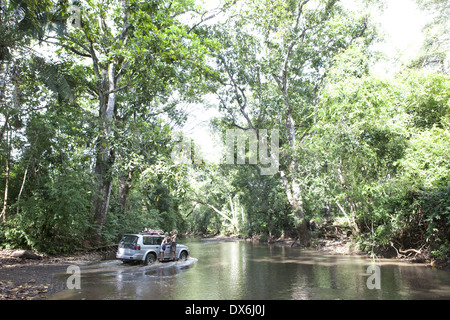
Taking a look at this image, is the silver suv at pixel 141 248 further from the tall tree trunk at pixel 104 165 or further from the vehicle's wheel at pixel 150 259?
the tall tree trunk at pixel 104 165

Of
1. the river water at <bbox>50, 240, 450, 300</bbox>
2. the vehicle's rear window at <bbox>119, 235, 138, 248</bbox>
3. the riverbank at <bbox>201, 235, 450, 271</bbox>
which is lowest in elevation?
the riverbank at <bbox>201, 235, 450, 271</bbox>

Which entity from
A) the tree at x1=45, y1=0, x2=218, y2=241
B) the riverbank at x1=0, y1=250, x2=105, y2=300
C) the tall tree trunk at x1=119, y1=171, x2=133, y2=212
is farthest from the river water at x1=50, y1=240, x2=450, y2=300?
the tall tree trunk at x1=119, y1=171, x2=133, y2=212

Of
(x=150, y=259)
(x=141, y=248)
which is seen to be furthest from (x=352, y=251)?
(x=141, y=248)

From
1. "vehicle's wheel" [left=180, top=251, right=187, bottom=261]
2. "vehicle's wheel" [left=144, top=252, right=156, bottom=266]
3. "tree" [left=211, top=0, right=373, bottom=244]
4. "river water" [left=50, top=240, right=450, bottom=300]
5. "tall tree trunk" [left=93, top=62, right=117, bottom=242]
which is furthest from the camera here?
"tree" [left=211, top=0, right=373, bottom=244]

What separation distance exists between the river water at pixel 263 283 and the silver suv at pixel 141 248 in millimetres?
453

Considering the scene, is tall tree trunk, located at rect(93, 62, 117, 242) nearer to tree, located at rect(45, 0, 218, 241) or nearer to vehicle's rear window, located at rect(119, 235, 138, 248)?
tree, located at rect(45, 0, 218, 241)

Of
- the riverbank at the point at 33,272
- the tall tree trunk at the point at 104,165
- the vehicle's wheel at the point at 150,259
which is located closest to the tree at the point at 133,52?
the tall tree trunk at the point at 104,165

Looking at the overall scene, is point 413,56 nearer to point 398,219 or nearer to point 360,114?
point 360,114

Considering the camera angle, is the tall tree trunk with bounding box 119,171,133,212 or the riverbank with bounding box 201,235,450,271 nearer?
the riverbank with bounding box 201,235,450,271

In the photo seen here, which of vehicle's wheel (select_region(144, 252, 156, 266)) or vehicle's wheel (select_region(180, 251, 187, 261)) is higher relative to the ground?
vehicle's wheel (select_region(144, 252, 156, 266))

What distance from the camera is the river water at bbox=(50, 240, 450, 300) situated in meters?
7.45

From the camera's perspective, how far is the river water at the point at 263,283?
745cm

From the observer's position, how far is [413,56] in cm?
2053

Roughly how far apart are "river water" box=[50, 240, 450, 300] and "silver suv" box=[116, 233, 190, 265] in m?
0.45
